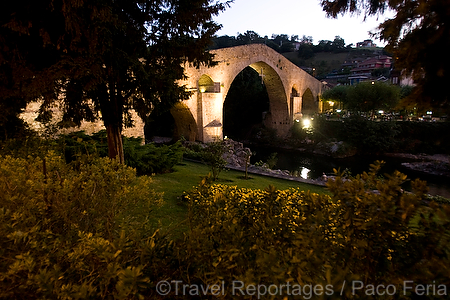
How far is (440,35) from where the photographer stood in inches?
68.9

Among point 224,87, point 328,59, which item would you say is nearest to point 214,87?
point 224,87

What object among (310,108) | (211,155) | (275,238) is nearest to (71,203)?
(275,238)

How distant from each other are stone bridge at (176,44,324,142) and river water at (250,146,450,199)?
133 inches

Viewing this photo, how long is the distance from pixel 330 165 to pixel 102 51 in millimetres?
15892

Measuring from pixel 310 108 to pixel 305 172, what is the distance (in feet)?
61.0

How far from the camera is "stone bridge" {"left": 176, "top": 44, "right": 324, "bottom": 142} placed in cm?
1554

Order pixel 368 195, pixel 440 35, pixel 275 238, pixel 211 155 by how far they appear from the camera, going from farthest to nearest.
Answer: pixel 211 155, pixel 275 238, pixel 440 35, pixel 368 195

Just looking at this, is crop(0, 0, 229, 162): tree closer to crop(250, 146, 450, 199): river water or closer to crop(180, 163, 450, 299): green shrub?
crop(180, 163, 450, 299): green shrub

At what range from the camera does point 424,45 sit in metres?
1.80

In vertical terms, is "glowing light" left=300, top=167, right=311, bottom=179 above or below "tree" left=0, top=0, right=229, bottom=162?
below

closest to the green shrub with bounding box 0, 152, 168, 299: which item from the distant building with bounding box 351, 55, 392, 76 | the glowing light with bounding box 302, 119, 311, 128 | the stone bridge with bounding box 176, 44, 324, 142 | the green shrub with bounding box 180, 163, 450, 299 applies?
the green shrub with bounding box 180, 163, 450, 299

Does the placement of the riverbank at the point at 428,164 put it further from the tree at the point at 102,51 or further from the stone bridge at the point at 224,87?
the tree at the point at 102,51

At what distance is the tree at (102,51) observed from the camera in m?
3.71

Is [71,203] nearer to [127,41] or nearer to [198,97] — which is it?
[127,41]
